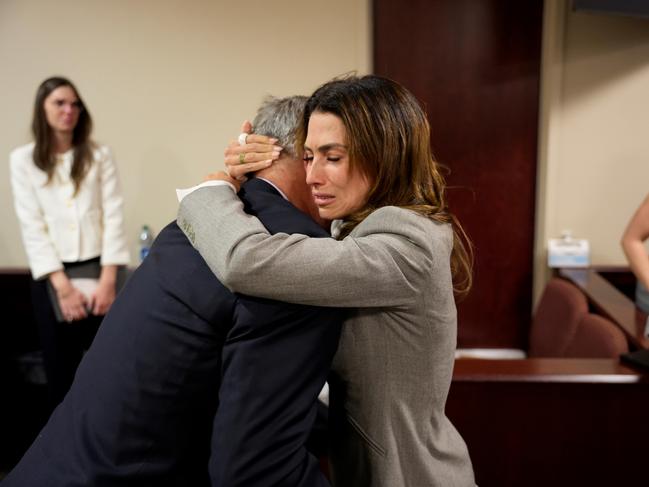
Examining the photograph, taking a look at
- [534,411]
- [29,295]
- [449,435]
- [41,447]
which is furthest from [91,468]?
[29,295]

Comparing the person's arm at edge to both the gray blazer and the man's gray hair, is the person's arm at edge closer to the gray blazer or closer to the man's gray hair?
the gray blazer

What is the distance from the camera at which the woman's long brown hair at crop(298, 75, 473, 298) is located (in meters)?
1.13

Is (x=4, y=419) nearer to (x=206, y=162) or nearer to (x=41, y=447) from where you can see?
(x=206, y=162)

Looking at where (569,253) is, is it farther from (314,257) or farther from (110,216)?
(314,257)

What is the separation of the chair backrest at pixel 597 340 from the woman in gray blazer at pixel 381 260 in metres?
1.00

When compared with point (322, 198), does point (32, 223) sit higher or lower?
lower

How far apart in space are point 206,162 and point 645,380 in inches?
98.5

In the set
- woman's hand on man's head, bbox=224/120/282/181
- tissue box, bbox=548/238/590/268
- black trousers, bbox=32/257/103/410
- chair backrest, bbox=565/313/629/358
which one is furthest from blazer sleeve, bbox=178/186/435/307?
tissue box, bbox=548/238/590/268

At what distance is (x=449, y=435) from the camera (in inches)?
48.3

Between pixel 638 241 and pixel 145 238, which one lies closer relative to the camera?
pixel 638 241

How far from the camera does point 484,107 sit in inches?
137

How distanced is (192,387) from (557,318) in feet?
6.23

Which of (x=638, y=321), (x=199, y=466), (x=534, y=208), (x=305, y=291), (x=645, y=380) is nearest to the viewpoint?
(x=305, y=291)

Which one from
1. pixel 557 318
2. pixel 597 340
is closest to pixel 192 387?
pixel 597 340
